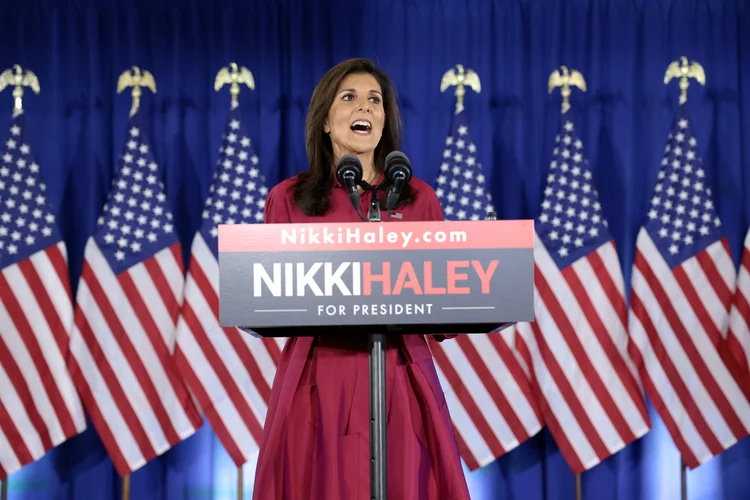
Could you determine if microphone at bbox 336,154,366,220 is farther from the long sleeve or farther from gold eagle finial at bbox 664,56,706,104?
gold eagle finial at bbox 664,56,706,104

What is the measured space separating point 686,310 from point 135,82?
2.87 m

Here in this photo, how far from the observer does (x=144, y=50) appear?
4266mm

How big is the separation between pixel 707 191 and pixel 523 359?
3.92 ft

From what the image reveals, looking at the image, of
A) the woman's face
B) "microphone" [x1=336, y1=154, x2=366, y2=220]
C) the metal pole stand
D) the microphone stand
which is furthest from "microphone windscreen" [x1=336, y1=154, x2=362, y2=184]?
the woman's face

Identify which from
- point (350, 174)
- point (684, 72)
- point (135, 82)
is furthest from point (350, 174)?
point (684, 72)

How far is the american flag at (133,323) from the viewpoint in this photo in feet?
12.7

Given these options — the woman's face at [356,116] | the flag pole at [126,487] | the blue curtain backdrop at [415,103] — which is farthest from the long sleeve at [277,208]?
the flag pole at [126,487]

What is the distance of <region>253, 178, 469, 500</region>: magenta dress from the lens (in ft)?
6.55

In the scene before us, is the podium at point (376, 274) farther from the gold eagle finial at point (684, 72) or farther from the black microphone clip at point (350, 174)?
the gold eagle finial at point (684, 72)

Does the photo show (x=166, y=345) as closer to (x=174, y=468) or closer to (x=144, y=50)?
(x=174, y=468)

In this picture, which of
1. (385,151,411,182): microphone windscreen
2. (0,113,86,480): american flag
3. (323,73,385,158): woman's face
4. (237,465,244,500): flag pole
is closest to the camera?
(385,151,411,182): microphone windscreen

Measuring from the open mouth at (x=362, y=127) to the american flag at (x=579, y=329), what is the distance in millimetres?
1890

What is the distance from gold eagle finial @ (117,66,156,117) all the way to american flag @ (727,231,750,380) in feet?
Answer: 9.79

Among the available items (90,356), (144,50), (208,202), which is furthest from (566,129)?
(90,356)
